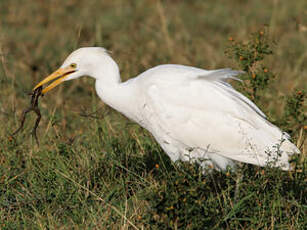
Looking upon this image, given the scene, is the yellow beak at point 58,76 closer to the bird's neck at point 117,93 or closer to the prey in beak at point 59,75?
the prey in beak at point 59,75

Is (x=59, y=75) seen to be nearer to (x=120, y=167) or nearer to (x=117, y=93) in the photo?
(x=117, y=93)

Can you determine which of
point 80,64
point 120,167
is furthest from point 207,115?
point 80,64

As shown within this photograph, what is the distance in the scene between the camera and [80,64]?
4.59 m

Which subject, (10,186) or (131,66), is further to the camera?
(131,66)

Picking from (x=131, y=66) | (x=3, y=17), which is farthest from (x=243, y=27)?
(x=3, y=17)

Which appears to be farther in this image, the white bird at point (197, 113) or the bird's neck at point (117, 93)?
the bird's neck at point (117, 93)

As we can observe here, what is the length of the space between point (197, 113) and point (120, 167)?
Answer: 32.7 inches

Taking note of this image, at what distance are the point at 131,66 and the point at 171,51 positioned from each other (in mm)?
817

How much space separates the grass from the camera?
3840mm

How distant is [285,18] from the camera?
31.0 feet

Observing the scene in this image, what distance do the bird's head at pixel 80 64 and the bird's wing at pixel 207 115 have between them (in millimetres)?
447

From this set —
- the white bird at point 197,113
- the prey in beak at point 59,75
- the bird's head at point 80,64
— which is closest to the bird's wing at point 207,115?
the white bird at point 197,113

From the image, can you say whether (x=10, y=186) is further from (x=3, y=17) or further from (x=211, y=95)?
(x=3, y=17)

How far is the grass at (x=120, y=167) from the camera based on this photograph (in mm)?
3840
